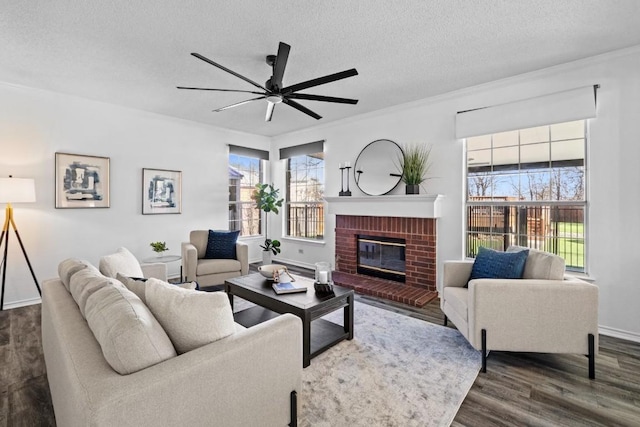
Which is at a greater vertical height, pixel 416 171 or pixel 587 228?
pixel 416 171

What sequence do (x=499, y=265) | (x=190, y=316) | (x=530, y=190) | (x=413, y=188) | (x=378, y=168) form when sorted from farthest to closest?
(x=378, y=168) → (x=413, y=188) → (x=530, y=190) → (x=499, y=265) → (x=190, y=316)

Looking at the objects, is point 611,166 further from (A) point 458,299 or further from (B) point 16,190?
(B) point 16,190

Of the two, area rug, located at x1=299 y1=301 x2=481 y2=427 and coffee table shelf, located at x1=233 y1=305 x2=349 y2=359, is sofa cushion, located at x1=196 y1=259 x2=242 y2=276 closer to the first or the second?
coffee table shelf, located at x1=233 y1=305 x2=349 y2=359

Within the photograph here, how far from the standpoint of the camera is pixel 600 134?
2848 mm

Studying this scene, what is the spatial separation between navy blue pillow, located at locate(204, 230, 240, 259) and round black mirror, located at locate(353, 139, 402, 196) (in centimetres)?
216

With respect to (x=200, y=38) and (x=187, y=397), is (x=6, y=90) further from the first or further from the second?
(x=187, y=397)

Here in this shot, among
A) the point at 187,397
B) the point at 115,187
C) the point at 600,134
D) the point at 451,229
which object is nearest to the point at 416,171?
the point at 451,229

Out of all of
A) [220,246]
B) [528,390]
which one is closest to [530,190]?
[528,390]

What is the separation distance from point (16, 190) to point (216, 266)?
2.23m

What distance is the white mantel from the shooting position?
3.79 metres

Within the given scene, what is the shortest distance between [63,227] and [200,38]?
123 inches

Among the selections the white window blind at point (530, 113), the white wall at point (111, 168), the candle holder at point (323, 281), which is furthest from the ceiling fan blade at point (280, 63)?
the white wall at point (111, 168)

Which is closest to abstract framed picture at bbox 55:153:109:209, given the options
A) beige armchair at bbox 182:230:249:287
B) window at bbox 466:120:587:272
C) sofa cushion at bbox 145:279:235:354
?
beige armchair at bbox 182:230:249:287

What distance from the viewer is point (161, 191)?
464 centimetres
